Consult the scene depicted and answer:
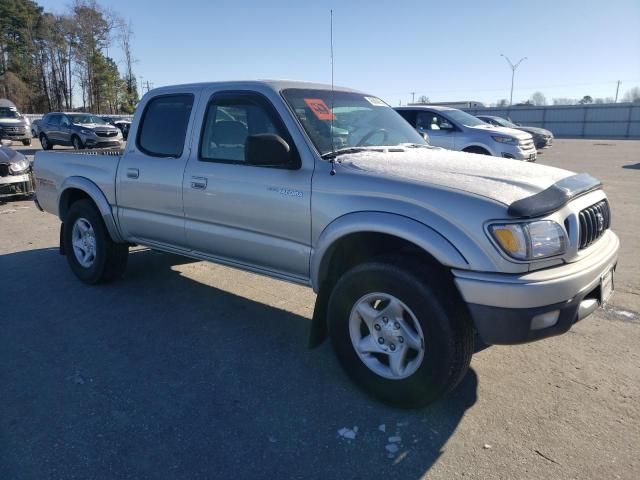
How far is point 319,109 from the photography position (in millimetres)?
3643

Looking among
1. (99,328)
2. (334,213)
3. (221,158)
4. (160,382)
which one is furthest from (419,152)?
(99,328)

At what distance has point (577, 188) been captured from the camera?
2.97 metres

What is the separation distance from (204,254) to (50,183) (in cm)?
249

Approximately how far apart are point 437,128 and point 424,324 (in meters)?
10.1

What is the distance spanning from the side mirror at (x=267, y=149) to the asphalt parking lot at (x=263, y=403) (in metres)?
1.43

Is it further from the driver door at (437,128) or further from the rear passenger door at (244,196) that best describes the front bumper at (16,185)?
the driver door at (437,128)

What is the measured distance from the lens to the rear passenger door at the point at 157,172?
4.15 m

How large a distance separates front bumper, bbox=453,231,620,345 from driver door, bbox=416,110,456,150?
962cm

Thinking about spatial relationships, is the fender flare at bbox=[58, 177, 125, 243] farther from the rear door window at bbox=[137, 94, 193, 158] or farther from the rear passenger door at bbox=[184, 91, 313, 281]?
the rear passenger door at bbox=[184, 91, 313, 281]

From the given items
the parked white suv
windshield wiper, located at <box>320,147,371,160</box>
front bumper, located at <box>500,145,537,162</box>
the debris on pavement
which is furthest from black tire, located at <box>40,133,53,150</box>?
the debris on pavement

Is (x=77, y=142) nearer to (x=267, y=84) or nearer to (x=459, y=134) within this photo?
(x=459, y=134)

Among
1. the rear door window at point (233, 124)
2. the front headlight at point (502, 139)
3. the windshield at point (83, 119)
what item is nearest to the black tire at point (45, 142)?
the windshield at point (83, 119)

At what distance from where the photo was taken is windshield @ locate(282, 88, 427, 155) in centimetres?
348

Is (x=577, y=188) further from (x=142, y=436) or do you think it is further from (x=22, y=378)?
(x=22, y=378)
